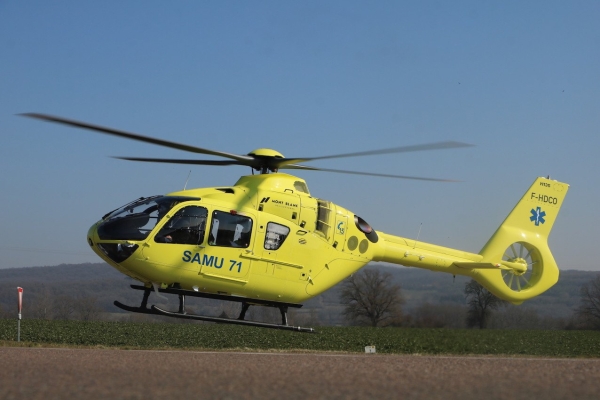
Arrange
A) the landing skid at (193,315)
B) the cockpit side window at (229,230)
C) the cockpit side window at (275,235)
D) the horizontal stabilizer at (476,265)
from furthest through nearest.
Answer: the horizontal stabilizer at (476,265) → the cockpit side window at (275,235) → the cockpit side window at (229,230) → the landing skid at (193,315)

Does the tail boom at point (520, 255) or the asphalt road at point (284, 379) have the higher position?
the tail boom at point (520, 255)

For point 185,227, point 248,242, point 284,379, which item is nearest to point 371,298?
point 248,242

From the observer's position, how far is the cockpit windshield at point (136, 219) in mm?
15180

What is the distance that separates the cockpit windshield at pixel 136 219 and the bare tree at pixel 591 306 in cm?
3577

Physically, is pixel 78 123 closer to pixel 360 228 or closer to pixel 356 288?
pixel 360 228

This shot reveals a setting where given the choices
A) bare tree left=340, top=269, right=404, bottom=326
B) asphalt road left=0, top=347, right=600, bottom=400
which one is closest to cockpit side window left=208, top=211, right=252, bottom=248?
asphalt road left=0, top=347, right=600, bottom=400

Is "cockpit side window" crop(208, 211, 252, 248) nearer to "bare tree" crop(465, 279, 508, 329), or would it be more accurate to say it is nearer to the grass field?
the grass field

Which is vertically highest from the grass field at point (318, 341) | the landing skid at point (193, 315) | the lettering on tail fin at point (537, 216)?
the lettering on tail fin at point (537, 216)

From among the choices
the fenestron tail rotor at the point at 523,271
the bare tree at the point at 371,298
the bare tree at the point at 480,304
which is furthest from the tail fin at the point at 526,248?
the bare tree at the point at 371,298

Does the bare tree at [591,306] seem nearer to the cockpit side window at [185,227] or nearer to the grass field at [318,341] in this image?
the grass field at [318,341]

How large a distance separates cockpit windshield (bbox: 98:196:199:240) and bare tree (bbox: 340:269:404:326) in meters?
31.9

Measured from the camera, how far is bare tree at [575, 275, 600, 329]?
43.9 meters

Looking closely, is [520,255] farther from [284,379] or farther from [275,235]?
[284,379]

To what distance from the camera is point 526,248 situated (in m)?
21.8
